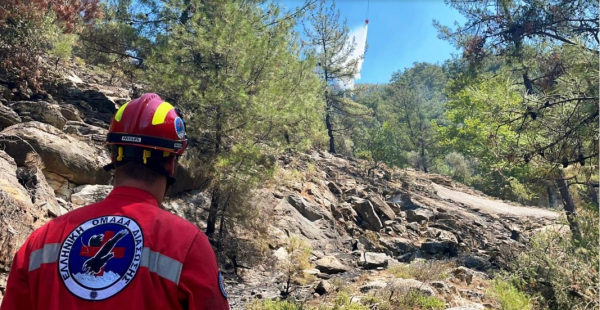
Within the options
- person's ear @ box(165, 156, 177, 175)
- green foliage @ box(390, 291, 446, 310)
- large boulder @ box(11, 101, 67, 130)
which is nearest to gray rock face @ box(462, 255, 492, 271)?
green foliage @ box(390, 291, 446, 310)

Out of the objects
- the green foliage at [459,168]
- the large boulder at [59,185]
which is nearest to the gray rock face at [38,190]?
the large boulder at [59,185]

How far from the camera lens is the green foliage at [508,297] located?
5.58 meters

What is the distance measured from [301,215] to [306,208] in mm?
527

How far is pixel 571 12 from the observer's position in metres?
8.51

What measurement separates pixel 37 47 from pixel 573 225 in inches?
517

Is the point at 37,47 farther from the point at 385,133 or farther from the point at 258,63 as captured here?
the point at 385,133

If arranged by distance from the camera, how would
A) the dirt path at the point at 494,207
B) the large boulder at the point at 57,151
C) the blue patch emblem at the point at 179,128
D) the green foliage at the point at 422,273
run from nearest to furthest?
the blue patch emblem at the point at 179,128 < the large boulder at the point at 57,151 < the green foliage at the point at 422,273 < the dirt path at the point at 494,207

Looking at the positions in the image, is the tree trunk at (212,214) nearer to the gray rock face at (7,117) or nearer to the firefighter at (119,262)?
the gray rock face at (7,117)

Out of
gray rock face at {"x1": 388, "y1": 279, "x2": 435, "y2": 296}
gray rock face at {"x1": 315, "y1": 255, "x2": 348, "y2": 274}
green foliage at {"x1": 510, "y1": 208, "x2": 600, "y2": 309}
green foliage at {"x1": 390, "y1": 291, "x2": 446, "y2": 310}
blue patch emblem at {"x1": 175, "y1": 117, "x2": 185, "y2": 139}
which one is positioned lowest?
gray rock face at {"x1": 315, "y1": 255, "x2": 348, "y2": 274}

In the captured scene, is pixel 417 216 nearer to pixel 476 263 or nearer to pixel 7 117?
pixel 476 263

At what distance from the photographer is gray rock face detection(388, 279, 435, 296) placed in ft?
20.7

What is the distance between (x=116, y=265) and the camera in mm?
1210

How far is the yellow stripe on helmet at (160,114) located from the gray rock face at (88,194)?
6753 millimetres

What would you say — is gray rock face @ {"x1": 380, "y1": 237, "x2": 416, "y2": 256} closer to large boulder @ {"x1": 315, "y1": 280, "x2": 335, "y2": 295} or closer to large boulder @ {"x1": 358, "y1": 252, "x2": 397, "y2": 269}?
large boulder @ {"x1": 358, "y1": 252, "x2": 397, "y2": 269}
